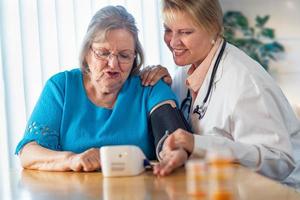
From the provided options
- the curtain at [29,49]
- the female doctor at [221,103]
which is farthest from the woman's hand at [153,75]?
the curtain at [29,49]

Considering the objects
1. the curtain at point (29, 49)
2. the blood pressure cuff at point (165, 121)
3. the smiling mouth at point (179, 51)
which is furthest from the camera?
the curtain at point (29, 49)

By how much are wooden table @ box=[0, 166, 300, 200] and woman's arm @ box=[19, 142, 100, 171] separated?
2cm

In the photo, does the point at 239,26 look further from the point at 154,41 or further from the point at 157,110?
the point at 157,110

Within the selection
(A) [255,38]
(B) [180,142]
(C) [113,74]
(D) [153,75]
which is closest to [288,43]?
(A) [255,38]

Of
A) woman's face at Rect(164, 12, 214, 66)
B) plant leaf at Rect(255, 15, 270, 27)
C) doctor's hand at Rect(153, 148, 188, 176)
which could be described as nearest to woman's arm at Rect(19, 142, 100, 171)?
doctor's hand at Rect(153, 148, 188, 176)

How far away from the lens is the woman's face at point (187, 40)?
1.84 meters

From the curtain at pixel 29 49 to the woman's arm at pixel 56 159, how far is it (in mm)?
894

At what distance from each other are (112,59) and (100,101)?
0.16 m

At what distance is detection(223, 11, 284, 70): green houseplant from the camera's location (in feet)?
11.0

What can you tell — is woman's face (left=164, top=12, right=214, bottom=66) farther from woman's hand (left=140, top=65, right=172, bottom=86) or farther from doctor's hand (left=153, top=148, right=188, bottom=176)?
doctor's hand (left=153, top=148, right=188, bottom=176)

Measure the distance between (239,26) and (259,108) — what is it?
1834 millimetres

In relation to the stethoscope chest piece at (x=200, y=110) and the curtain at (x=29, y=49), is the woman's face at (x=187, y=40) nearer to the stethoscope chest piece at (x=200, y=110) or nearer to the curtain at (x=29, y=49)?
the stethoscope chest piece at (x=200, y=110)

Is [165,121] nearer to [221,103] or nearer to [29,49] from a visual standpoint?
[221,103]

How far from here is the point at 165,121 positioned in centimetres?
166
